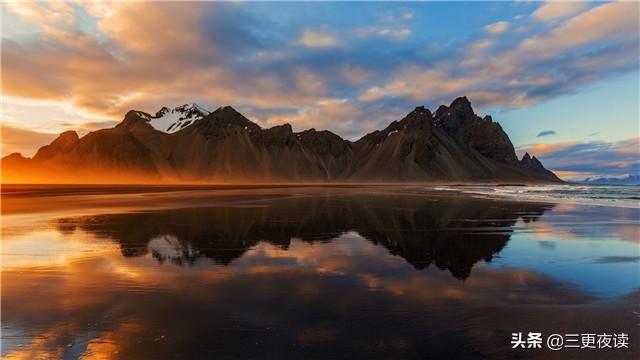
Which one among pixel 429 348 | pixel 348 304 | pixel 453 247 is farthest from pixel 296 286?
pixel 453 247

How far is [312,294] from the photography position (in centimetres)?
1168

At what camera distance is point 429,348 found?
7.78 meters

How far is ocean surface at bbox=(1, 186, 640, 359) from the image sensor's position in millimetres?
8078

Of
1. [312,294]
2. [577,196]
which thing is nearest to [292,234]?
[312,294]

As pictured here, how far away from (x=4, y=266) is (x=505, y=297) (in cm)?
1695

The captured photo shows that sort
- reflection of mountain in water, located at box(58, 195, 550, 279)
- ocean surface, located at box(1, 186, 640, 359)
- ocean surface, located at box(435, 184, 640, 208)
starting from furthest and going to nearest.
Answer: ocean surface, located at box(435, 184, 640, 208) → reflection of mountain in water, located at box(58, 195, 550, 279) → ocean surface, located at box(1, 186, 640, 359)

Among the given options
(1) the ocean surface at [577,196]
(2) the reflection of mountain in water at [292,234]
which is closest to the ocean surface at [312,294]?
(2) the reflection of mountain in water at [292,234]

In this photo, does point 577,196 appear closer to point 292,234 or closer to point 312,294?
point 292,234

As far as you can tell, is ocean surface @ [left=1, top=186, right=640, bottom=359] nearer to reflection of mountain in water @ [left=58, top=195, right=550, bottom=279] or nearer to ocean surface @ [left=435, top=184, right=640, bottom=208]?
reflection of mountain in water @ [left=58, top=195, right=550, bottom=279]

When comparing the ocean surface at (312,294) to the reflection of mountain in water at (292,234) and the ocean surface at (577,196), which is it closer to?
the reflection of mountain in water at (292,234)

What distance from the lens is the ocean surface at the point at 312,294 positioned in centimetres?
808

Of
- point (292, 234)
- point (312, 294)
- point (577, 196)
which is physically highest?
point (577, 196)

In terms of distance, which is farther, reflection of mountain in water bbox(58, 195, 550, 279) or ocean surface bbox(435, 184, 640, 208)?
ocean surface bbox(435, 184, 640, 208)

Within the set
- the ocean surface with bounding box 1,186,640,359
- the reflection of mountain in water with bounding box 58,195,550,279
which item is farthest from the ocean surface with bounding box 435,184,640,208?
the ocean surface with bounding box 1,186,640,359
